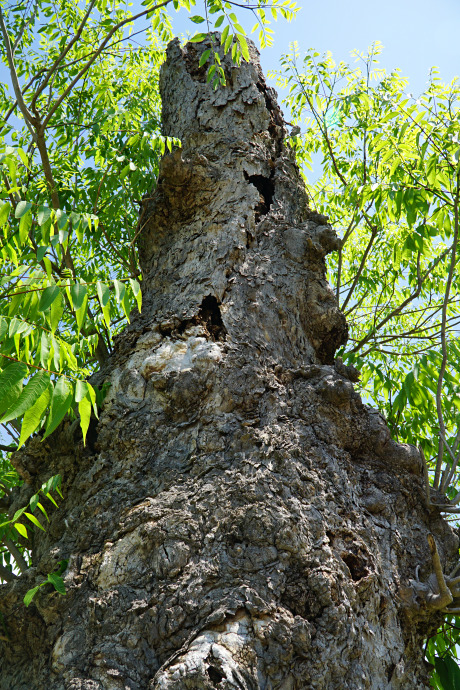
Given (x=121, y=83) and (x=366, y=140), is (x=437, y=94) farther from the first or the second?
(x=121, y=83)

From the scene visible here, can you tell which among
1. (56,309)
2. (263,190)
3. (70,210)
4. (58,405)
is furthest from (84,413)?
(70,210)

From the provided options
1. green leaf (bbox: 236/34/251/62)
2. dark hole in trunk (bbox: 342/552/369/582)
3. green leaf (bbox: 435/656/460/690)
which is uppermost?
green leaf (bbox: 236/34/251/62)

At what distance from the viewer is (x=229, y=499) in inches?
76.8

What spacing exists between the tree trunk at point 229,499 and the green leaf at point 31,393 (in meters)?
0.65

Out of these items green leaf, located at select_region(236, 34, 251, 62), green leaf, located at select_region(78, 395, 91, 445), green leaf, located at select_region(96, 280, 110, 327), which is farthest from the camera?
green leaf, located at select_region(236, 34, 251, 62)

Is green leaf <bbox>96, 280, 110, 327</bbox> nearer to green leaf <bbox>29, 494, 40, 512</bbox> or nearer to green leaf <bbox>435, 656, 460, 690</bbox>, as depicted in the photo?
green leaf <bbox>29, 494, 40, 512</bbox>

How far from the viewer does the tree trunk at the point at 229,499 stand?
1.70m

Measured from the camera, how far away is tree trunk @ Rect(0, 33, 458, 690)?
1704 millimetres

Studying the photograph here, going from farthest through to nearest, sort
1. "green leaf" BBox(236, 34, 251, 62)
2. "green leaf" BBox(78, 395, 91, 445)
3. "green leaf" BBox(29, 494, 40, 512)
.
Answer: "green leaf" BBox(236, 34, 251, 62), "green leaf" BBox(29, 494, 40, 512), "green leaf" BBox(78, 395, 91, 445)

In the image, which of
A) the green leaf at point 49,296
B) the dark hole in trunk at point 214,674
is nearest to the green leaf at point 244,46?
the green leaf at point 49,296

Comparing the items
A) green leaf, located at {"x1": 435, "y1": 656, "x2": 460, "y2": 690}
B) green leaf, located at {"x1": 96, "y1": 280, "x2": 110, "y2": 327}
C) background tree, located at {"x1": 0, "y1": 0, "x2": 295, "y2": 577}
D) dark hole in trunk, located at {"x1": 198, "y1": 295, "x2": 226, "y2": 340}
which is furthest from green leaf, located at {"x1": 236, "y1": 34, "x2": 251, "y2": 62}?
green leaf, located at {"x1": 435, "y1": 656, "x2": 460, "y2": 690}

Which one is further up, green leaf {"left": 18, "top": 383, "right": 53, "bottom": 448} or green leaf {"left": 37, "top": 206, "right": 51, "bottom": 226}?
green leaf {"left": 37, "top": 206, "right": 51, "bottom": 226}

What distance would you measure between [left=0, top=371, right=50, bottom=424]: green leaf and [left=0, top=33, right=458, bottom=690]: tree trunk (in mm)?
647

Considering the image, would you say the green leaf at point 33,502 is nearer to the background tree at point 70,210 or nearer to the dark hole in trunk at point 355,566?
the background tree at point 70,210
